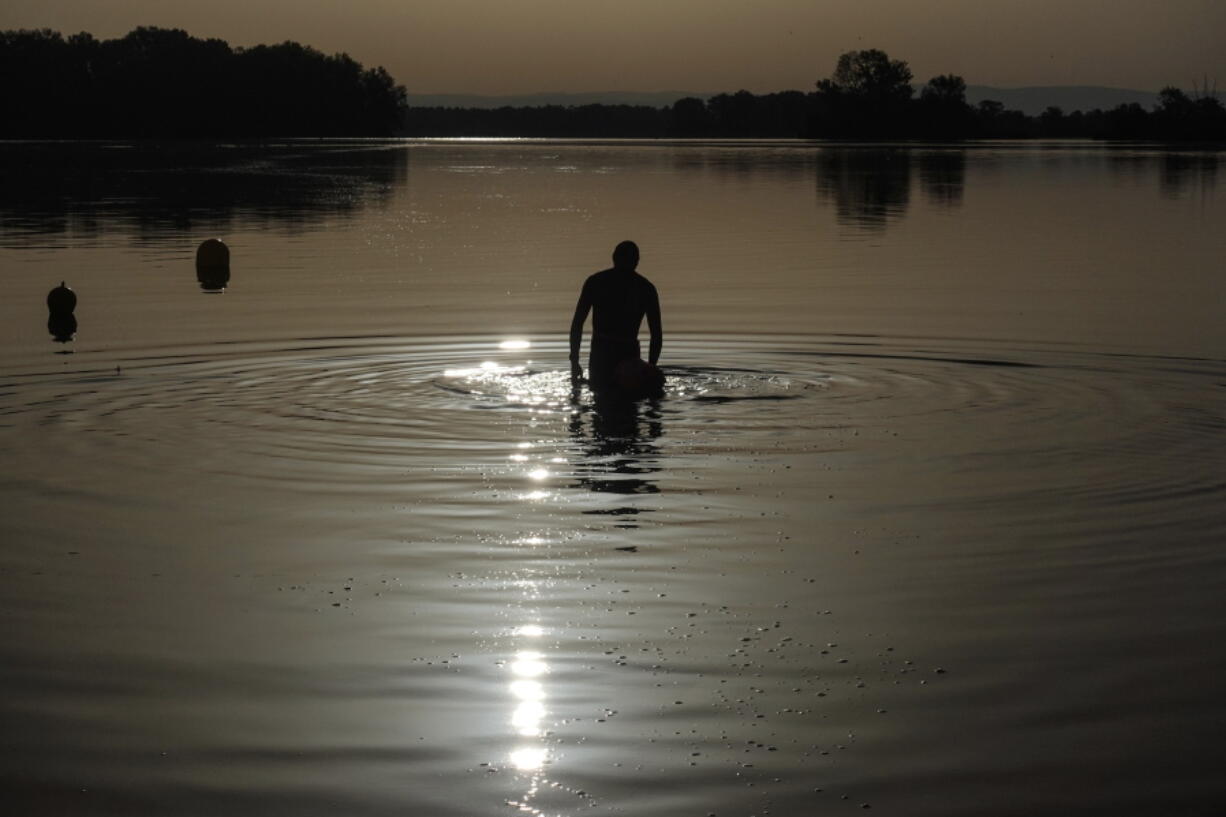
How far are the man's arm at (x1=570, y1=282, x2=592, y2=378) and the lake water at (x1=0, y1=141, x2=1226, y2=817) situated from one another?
32cm

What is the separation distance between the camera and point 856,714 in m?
7.88

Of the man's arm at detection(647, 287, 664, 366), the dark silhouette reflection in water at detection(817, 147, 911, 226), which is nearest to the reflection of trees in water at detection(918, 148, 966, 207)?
the dark silhouette reflection in water at detection(817, 147, 911, 226)

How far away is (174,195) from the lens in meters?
65.4

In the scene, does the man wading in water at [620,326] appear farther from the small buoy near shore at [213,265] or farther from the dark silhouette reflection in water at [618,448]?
the small buoy near shore at [213,265]

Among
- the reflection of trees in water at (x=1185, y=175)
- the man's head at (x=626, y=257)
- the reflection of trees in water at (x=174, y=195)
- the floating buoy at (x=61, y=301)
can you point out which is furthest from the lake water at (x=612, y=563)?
the reflection of trees in water at (x=1185, y=175)

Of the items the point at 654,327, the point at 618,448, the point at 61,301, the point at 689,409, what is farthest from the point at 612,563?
the point at 61,301

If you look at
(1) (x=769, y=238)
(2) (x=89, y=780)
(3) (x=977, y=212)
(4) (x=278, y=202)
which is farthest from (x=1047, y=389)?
(4) (x=278, y=202)

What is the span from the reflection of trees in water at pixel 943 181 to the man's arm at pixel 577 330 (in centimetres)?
4592

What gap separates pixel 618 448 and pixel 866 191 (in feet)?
198

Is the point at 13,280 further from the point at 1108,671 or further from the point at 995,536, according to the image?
the point at 1108,671

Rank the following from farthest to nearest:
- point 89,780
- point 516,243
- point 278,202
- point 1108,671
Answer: point 278,202, point 516,243, point 1108,671, point 89,780

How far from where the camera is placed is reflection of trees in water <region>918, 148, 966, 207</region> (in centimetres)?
6575

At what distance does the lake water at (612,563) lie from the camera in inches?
285

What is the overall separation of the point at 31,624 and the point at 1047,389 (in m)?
12.4
